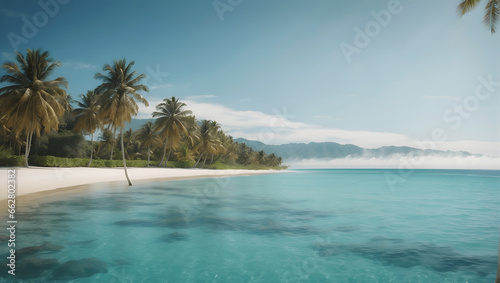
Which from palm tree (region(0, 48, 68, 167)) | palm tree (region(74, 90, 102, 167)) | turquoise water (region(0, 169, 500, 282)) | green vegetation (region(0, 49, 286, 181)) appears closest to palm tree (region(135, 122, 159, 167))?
green vegetation (region(0, 49, 286, 181))

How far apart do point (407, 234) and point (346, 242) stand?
9.59 ft

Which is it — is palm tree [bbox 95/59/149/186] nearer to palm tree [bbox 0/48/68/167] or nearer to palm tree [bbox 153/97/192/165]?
palm tree [bbox 0/48/68/167]

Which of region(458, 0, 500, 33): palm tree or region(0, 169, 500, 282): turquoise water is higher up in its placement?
region(458, 0, 500, 33): palm tree

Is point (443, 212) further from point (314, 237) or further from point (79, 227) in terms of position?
point (79, 227)

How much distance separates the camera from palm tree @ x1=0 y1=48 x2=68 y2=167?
1001 inches

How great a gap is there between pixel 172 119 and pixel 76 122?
12.9 metres

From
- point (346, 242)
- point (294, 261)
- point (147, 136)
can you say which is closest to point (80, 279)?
point (294, 261)

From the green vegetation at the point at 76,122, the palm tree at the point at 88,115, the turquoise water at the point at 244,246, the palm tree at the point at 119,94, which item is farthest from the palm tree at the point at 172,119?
the turquoise water at the point at 244,246

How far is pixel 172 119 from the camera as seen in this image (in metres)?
46.6

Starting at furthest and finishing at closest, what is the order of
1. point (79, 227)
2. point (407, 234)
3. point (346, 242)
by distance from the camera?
point (407, 234)
point (79, 227)
point (346, 242)

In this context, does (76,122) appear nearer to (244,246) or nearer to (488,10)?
(244,246)

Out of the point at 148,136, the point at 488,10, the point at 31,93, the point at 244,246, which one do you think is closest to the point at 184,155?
the point at 148,136

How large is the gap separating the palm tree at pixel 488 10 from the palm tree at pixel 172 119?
42.2m

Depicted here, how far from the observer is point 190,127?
54750 millimetres
